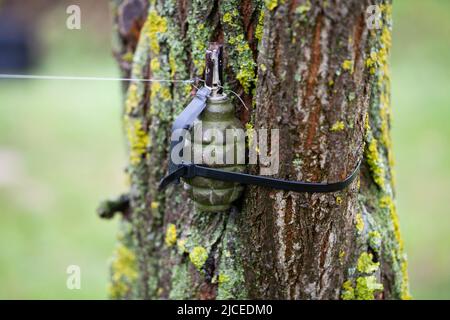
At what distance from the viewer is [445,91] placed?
501 cm

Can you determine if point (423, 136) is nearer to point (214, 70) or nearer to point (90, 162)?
point (90, 162)

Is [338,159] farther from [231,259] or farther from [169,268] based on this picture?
[169,268]

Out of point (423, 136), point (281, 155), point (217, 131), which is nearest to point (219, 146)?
point (217, 131)

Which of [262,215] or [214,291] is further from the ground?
[262,215]

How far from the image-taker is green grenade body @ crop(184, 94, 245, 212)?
1.45 m

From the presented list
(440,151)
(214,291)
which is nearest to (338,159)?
(214,291)

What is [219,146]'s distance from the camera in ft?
4.77

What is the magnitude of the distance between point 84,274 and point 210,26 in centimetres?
226

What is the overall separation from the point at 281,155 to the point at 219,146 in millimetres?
162

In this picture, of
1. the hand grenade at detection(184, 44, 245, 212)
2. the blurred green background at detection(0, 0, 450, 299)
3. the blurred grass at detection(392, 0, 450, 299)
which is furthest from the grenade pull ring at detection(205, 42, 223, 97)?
the blurred grass at detection(392, 0, 450, 299)

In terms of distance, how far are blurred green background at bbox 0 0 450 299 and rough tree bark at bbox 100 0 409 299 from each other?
149cm

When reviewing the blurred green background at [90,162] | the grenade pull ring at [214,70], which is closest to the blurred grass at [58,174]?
the blurred green background at [90,162]

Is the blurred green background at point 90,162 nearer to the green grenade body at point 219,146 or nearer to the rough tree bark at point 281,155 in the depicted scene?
the rough tree bark at point 281,155

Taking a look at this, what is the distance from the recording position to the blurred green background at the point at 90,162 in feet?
11.4
